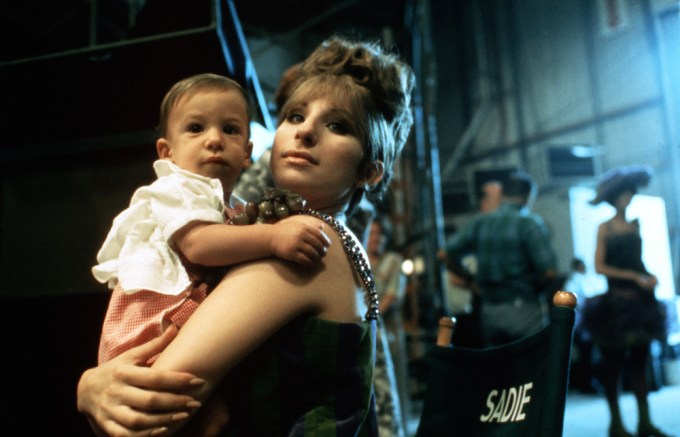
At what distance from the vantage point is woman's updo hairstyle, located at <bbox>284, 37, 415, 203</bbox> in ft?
3.34

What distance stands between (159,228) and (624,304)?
2734 millimetres

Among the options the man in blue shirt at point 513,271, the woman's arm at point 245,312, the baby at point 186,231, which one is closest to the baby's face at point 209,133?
the baby at point 186,231

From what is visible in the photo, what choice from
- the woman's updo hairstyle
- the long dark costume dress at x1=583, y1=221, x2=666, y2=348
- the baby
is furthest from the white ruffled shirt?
Result: the long dark costume dress at x1=583, y1=221, x2=666, y2=348

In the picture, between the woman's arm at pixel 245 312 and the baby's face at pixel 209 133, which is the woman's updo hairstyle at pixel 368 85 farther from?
the woman's arm at pixel 245 312

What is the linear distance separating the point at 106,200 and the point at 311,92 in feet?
2.50

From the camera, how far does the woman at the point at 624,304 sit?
2.95m

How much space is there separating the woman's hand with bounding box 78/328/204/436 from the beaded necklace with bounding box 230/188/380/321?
247 mm

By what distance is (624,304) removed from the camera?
118 inches

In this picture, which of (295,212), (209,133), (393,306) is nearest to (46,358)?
(209,133)

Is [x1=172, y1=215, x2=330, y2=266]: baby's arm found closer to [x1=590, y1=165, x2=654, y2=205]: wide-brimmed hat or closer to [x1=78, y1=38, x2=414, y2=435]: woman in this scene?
[x1=78, y1=38, x2=414, y2=435]: woman

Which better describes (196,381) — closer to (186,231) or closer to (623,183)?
(186,231)

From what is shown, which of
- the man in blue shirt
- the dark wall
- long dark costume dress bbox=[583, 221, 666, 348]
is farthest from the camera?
the man in blue shirt

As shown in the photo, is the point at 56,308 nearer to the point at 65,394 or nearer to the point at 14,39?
the point at 65,394

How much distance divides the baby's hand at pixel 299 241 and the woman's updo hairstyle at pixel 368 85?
25 centimetres
